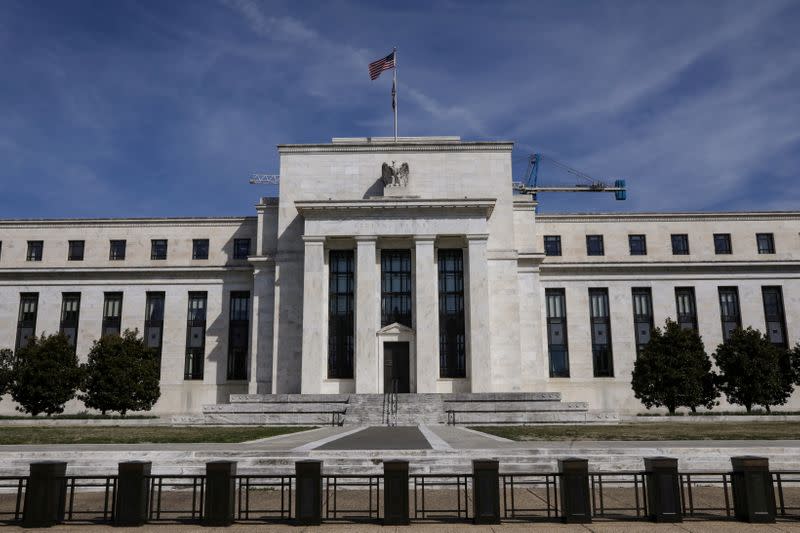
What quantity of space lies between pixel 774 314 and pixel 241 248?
45.0 meters

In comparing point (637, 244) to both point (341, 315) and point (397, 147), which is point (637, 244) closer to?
point (397, 147)

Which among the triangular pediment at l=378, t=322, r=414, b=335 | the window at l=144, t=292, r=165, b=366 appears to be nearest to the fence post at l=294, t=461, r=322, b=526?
the triangular pediment at l=378, t=322, r=414, b=335

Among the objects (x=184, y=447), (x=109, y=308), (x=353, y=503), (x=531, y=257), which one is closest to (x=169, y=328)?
(x=109, y=308)

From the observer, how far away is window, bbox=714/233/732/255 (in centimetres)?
5809

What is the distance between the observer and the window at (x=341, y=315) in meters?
50.5

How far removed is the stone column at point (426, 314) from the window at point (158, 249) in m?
23.2

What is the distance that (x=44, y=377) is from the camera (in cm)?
4588

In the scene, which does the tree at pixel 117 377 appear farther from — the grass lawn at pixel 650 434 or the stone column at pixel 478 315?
the grass lawn at pixel 650 434

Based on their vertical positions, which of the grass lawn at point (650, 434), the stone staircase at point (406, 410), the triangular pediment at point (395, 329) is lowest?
the grass lawn at point (650, 434)

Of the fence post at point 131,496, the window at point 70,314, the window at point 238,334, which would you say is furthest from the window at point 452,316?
the fence post at point 131,496

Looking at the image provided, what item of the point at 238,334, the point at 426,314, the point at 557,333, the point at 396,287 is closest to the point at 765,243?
the point at 557,333

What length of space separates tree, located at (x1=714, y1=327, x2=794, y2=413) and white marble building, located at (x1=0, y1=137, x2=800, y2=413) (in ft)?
22.7

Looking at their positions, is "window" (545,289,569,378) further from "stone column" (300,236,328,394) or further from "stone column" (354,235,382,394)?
"stone column" (300,236,328,394)

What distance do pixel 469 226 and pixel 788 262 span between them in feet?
92.1
